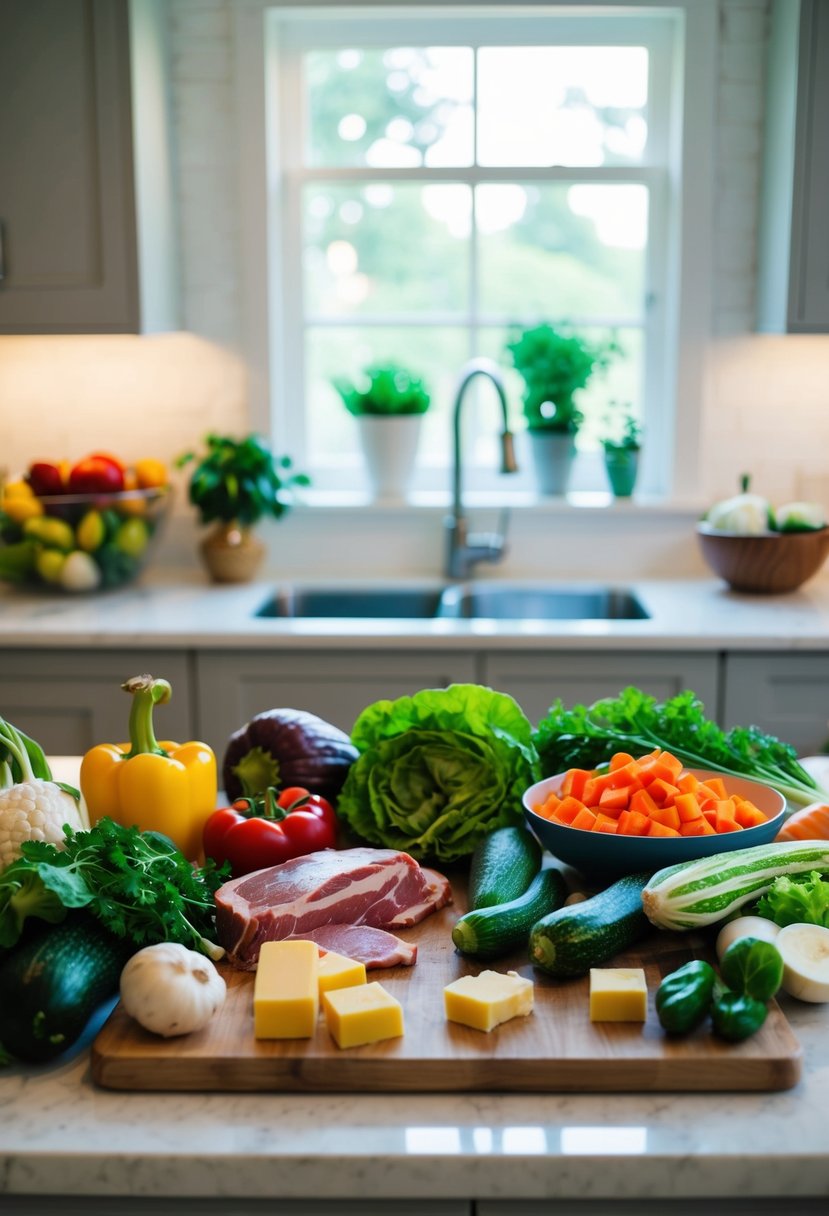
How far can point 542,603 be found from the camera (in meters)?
3.38

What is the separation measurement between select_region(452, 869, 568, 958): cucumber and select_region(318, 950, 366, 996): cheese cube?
0.12 meters

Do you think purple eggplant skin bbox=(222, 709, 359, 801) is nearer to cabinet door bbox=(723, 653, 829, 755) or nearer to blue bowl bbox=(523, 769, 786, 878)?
blue bowl bbox=(523, 769, 786, 878)

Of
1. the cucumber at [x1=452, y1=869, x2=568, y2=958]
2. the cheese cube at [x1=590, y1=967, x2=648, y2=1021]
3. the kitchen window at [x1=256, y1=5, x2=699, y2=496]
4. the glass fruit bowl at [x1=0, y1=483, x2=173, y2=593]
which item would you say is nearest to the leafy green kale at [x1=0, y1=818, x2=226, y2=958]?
the cucumber at [x1=452, y1=869, x2=568, y2=958]

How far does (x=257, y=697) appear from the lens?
286 cm

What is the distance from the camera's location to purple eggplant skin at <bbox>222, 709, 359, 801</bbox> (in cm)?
172

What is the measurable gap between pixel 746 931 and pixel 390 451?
2292 millimetres

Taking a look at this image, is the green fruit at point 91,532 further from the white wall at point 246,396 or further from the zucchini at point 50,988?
the zucchini at point 50,988

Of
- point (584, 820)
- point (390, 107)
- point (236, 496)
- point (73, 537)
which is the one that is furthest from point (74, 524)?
point (584, 820)

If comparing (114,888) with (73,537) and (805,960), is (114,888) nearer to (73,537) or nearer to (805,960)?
(805,960)

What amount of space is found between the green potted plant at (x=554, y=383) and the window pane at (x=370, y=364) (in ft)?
0.75

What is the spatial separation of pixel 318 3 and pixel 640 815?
2.50 m

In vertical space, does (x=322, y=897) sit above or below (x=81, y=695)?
above

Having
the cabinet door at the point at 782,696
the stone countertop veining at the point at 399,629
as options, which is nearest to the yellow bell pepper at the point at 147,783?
the stone countertop veining at the point at 399,629

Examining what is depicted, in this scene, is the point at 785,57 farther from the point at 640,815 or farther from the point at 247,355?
the point at 640,815
